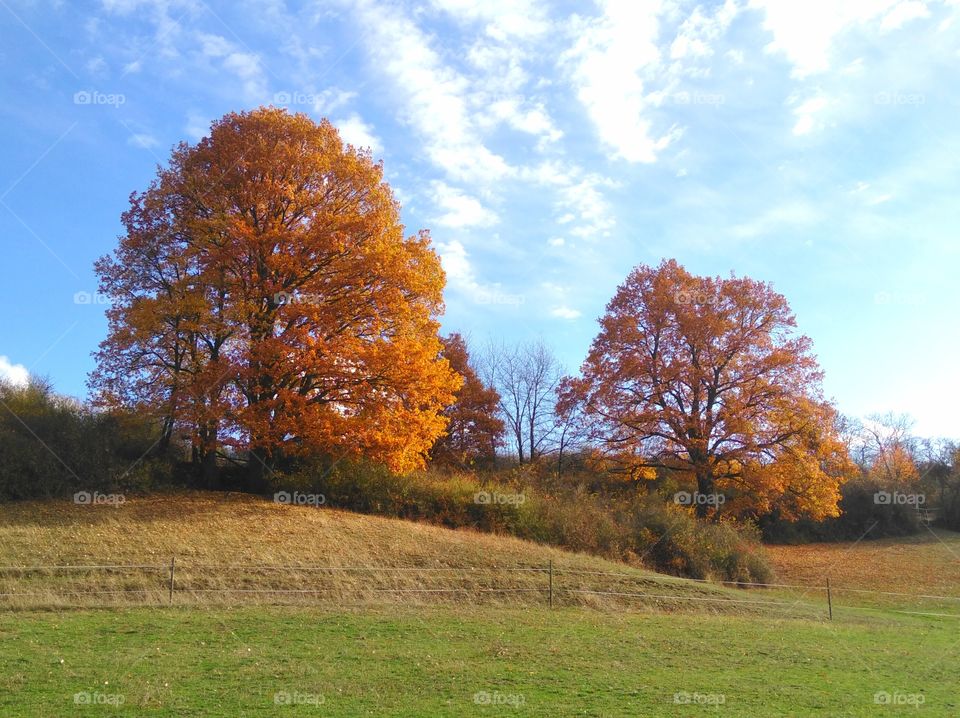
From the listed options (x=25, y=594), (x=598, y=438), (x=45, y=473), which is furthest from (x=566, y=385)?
(x=25, y=594)

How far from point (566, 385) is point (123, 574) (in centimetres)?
2521

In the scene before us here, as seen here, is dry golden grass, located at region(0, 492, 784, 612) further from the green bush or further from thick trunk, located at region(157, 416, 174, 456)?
thick trunk, located at region(157, 416, 174, 456)

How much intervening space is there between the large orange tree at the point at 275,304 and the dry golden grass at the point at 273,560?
306cm

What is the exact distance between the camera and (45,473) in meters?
22.6

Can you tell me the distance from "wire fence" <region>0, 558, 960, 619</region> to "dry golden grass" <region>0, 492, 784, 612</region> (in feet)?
0.15

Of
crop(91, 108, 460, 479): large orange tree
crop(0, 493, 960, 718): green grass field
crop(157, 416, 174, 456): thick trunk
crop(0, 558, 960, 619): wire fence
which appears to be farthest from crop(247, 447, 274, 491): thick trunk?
crop(0, 558, 960, 619): wire fence

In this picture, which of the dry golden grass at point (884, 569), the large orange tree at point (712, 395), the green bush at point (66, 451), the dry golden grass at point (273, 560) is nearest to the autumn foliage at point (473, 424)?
the large orange tree at point (712, 395)

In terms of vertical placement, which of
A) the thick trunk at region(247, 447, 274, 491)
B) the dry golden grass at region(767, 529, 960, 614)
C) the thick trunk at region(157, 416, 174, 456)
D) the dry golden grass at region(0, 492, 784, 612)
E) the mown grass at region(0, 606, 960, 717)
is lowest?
the dry golden grass at region(767, 529, 960, 614)

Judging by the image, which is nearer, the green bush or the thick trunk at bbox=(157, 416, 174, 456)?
the green bush

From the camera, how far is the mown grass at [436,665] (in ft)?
31.2

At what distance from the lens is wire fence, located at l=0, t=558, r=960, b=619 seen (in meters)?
15.6

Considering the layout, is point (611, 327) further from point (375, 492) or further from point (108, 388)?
point (108, 388)

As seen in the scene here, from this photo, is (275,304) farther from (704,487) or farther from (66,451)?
(704,487)

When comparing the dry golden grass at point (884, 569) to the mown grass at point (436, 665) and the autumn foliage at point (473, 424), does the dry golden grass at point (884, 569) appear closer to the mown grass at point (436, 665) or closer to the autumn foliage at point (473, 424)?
the mown grass at point (436, 665)
